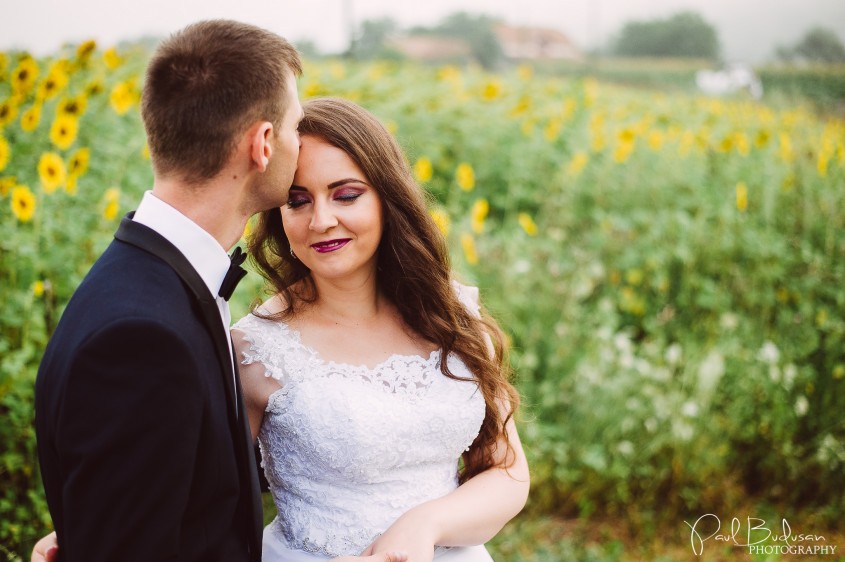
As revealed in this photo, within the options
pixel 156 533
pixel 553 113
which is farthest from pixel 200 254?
pixel 553 113

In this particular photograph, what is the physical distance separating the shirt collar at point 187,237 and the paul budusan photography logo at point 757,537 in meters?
2.97

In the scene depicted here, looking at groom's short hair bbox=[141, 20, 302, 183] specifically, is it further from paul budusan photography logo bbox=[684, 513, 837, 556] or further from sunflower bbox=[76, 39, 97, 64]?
paul budusan photography logo bbox=[684, 513, 837, 556]

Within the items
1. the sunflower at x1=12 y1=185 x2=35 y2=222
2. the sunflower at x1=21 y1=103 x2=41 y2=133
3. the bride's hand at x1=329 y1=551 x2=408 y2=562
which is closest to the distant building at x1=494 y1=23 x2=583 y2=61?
the sunflower at x1=21 y1=103 x2=41 y2=133

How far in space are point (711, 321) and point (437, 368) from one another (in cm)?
284

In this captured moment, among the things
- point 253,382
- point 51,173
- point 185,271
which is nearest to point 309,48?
point 51,173

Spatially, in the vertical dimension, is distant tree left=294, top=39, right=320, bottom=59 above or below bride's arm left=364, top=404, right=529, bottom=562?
above

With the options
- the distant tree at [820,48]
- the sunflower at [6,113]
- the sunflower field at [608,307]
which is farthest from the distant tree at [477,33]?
the sunflower at [6,113]

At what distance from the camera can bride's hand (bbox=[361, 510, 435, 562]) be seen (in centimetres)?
175

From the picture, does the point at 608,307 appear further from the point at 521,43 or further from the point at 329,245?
the point at 521,43

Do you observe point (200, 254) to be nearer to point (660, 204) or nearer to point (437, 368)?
point (437, 368)

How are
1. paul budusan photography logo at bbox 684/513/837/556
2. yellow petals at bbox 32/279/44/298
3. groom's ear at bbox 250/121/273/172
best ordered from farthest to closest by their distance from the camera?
paul budusan photography logo at bbox 684/513/837/556
yellow petals at bbox 32/279/44/298
groom's ear at bbox 250/121/273/172

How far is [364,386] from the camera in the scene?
6.46 feet

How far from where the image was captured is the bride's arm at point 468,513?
1794mm

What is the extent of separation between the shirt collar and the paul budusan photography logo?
9.75 feet
